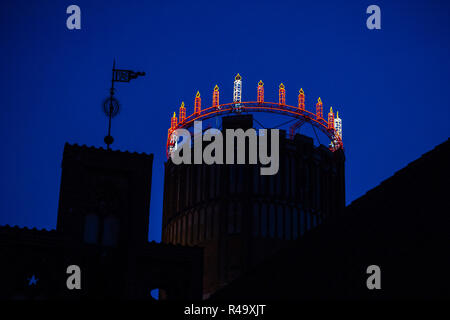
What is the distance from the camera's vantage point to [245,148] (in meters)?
59.3

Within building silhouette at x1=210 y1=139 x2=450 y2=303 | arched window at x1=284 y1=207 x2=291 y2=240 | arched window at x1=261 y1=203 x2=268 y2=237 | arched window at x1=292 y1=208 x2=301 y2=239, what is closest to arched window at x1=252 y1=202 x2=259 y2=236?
arched window at x1=261 y1=203 x2=268 y2=237

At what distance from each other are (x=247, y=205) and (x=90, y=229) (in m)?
21.4

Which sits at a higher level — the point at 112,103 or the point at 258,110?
Result: the point at 258,110

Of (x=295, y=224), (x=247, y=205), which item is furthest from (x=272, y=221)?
(x=247, y=205)

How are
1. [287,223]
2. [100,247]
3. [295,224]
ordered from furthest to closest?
[295,224] → [287,223] → [100,247]

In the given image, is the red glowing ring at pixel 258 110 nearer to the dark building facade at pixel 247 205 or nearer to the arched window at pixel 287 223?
the dark building facade at pixel 247 205

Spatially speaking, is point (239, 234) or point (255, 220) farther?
Result: point (255, 220)

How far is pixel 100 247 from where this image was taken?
3897cm

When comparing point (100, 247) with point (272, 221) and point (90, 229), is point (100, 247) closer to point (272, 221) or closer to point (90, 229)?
point (90, 229)

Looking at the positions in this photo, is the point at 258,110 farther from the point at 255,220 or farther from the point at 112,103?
the point at 112,103
